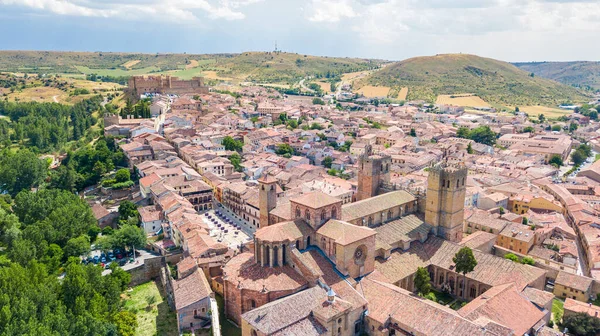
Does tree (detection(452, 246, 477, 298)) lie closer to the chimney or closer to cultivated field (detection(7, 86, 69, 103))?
the chimney

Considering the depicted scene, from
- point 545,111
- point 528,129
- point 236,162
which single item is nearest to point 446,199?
point 236,162

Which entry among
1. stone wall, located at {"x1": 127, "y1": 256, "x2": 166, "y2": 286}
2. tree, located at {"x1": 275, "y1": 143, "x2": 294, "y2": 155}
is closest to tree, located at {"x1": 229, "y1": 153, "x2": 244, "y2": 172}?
tree, located at {"x1": 275, "y1": 143, "x2": 294, "y2": 155}

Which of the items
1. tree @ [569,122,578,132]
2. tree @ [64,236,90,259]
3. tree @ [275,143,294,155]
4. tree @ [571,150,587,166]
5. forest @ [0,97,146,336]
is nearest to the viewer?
forest @ [0,97,146,336]

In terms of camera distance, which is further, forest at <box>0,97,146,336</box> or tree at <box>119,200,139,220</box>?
tree at <box>119,200,139,220</box>

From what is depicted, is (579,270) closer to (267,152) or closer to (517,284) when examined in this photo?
(517,284)

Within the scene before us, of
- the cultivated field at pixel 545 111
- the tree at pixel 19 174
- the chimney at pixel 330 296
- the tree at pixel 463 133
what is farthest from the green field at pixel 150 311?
the cultivated field at pixel 545 111

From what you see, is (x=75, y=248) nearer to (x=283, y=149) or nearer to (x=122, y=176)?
(x=122, y=176)

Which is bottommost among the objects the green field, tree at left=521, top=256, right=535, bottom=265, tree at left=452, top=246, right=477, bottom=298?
the green field
